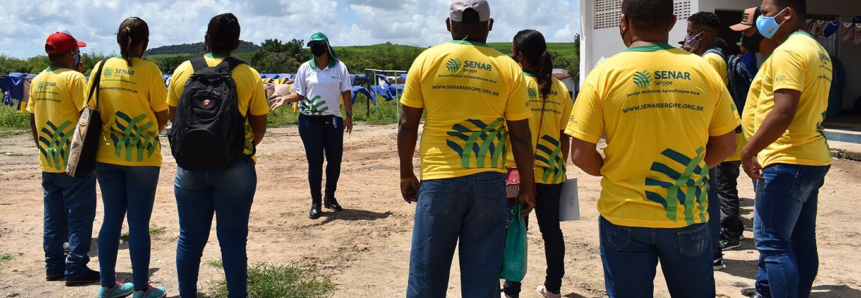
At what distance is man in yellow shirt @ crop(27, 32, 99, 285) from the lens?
4.96m

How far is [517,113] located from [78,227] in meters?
3.48

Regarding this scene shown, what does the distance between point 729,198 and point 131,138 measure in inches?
186

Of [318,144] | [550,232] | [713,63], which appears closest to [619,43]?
[318,144]

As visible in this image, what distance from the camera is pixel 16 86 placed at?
1953cm

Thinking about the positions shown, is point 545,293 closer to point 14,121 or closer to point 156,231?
A: point 156,231

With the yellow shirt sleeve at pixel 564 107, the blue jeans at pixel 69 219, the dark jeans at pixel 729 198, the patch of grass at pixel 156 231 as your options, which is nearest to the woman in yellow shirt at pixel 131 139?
the blue jeans at pixel 69 219

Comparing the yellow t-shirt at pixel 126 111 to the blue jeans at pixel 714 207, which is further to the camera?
the blue jeans at pixel 714 207

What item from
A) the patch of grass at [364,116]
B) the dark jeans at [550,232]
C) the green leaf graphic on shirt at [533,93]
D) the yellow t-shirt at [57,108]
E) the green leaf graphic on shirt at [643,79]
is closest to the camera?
the green leaf graphic on shirt at [643,79]

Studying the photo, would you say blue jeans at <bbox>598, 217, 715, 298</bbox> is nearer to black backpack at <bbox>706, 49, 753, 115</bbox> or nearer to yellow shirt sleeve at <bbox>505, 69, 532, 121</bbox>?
yellow shirt sleeve at <bbox>505, 69, 532, 121</bbox>

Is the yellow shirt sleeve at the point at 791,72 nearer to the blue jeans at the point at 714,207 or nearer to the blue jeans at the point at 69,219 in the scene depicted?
the blue jeans at the point at 714,207

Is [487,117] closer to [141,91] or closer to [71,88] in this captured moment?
[141,91]

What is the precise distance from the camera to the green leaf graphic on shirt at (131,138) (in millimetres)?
4406

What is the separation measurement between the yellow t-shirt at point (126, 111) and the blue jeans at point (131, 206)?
0.08 metres

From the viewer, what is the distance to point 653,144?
2.77m
